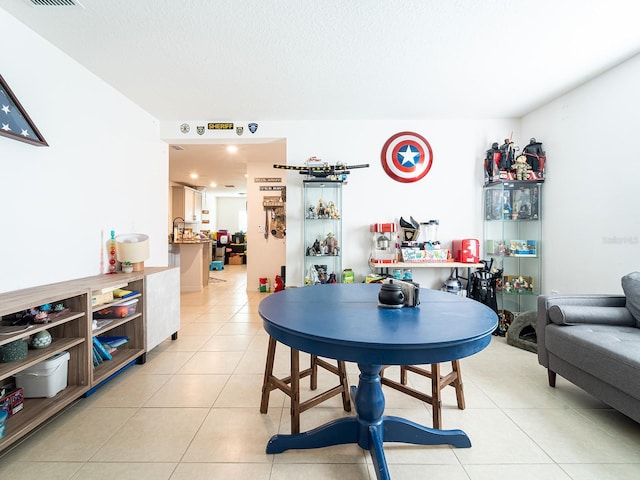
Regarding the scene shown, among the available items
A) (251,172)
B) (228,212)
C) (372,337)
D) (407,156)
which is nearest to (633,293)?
(372,337)

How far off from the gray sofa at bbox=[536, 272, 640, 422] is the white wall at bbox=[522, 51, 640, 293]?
649 mm

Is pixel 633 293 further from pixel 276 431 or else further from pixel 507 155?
pixel 276 431

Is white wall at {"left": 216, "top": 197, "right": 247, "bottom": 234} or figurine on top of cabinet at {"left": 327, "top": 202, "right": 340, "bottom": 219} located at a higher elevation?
white wall at {"left": 216, "top": 197, "right": 247, "bottom": 234}

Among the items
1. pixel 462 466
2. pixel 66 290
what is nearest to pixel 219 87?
pixel 66 290

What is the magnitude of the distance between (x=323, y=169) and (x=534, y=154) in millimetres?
2691

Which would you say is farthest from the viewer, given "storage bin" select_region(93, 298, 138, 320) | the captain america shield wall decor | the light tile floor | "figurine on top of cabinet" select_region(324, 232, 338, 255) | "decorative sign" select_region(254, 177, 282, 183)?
"decorative sign" select_region(254, 177, 282, 183)

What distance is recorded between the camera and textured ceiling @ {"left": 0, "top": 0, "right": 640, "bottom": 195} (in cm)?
196

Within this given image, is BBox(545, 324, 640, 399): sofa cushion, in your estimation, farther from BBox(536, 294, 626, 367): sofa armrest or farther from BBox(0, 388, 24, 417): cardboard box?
BBox(0, 388, 24, 417): cardboard box

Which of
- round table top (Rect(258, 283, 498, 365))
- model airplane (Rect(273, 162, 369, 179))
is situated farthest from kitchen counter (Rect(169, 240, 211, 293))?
round table top (Rect(258, 283, 498, 365))

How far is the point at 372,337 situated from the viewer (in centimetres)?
105

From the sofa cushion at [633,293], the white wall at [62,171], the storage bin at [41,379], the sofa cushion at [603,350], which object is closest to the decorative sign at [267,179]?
the white wall at [62,171]

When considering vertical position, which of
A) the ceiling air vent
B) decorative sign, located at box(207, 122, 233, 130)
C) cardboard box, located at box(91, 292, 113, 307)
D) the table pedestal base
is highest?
the ceiling air vent

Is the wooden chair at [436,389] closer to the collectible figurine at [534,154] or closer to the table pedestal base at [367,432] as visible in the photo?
the table pedestal base at [367,432]

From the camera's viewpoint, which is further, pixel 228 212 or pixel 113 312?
pixel 228 212
